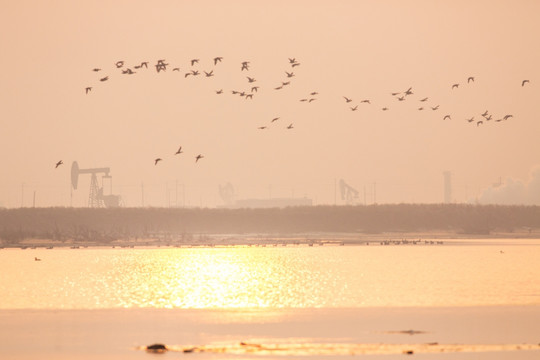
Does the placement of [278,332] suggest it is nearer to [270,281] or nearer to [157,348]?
[157,348]

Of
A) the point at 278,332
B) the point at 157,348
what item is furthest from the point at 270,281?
the point at 157,348

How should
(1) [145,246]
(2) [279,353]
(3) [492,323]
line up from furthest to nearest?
(1) [145,246]
(3) [492,323]
(2) [279,353]

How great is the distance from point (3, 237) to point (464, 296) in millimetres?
115613

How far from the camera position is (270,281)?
7956 centimetres

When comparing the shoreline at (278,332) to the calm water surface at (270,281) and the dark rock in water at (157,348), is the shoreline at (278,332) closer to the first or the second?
the dark rock in water at (157,348)

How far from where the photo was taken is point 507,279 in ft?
258

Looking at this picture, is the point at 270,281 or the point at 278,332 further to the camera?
the point at 270,281

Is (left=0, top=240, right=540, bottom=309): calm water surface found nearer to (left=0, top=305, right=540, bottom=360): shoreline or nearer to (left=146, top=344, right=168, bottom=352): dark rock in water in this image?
(left=0, top=305, right=540, bottom=360): shoreline

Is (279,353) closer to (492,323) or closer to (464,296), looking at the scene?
(492,323)

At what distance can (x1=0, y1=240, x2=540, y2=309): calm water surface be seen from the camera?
60.1 meters

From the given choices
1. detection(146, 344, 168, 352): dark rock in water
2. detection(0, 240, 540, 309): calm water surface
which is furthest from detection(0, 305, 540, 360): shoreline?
detection(0, 240, 540, 309): calm water surface

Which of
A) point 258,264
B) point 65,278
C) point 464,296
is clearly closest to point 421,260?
point 258,264

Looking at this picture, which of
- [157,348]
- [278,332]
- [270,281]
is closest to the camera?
[157,348]

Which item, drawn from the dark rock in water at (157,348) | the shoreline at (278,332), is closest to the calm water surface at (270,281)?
the shoreline at (278,332)
